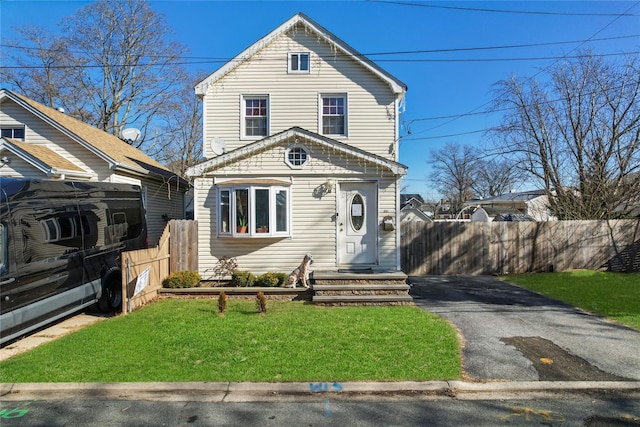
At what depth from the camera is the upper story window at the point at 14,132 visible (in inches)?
488

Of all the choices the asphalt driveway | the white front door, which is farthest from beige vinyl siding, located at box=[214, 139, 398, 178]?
the asphalt driveway

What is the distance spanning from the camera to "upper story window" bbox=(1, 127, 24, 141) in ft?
40.7

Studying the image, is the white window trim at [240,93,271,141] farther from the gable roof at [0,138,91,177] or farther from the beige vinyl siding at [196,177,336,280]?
the gable roof at [0,138,91,177]

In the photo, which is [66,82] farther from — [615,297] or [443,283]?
[615,297]

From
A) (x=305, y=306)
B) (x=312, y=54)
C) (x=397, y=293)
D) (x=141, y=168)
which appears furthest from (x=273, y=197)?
(x=141, y=168)

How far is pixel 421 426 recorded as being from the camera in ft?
11.8

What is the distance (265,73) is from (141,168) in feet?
18.8

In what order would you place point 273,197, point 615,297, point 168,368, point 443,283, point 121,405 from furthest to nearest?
point 443,283
point 273,197
point 615,297
point 168,368
point 121,405

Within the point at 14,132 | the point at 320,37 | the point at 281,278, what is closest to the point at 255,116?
the point at 320,37

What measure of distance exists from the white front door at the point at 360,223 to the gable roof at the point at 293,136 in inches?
31.0

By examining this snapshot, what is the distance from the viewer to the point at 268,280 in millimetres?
9352

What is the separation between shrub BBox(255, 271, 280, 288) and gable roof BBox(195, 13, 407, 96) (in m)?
6.19

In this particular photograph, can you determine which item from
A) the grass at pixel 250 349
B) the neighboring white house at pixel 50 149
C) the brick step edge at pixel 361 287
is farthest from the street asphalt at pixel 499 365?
the neighboring white house at pixel 50 149

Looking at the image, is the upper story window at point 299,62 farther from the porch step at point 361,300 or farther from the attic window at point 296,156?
the porch step at point 361,300
